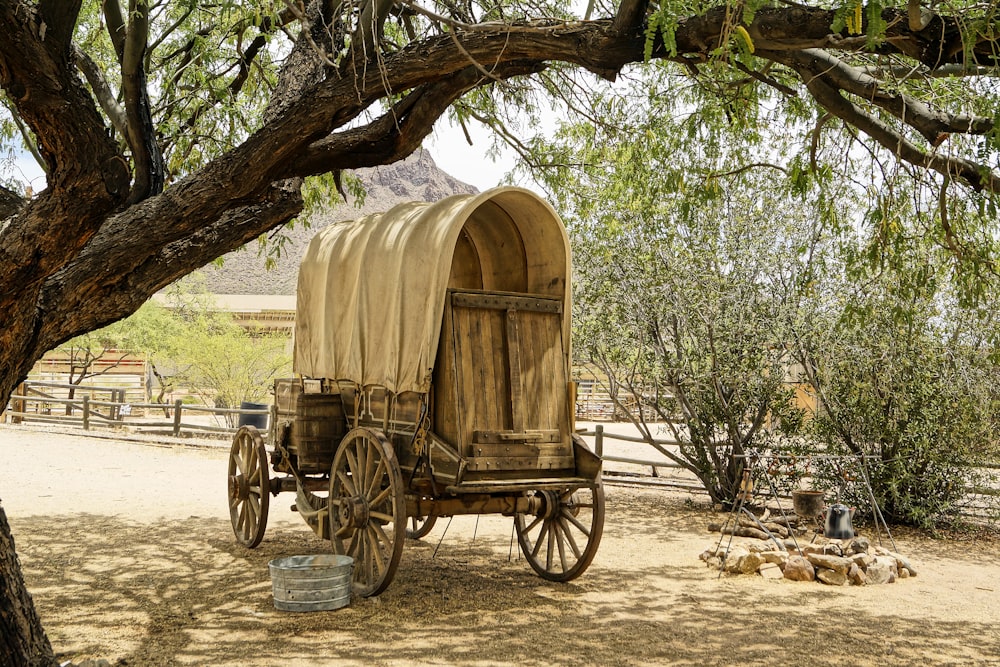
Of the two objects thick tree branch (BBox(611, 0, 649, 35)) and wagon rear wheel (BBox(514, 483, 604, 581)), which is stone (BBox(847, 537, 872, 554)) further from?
thick tree branch (BBox(611, 0, 649, 35))

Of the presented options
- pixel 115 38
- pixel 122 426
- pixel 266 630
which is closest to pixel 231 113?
pixel 115 38

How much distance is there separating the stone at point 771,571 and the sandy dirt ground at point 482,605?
15cm

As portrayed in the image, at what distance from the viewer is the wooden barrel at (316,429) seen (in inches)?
303

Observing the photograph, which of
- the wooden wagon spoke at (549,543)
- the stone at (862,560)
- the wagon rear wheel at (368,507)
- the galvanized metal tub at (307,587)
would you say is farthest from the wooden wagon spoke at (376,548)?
the stone at (862,560)

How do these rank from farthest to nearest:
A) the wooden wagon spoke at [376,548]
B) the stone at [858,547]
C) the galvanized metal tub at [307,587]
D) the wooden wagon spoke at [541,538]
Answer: the stone at [858,547] < the wooden wagon spoke at [541,538] < the wooden wagon spoke at [376,548] < the galvanized metal tub at [307,587]

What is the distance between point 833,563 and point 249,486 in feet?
17.7

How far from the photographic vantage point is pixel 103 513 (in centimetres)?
1075

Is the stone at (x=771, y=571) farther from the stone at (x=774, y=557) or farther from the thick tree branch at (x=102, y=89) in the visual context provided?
the thick tree branch at (x=102, y=89)

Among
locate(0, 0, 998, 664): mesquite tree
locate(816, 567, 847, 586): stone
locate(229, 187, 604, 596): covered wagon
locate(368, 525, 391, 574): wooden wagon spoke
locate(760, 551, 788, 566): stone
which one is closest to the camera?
locate(0, 0, 998, 664): mesquite tree

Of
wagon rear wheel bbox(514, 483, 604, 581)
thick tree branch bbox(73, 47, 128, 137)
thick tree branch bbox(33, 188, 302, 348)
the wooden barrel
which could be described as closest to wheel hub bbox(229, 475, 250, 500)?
the wooden barrel

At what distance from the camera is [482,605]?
6805 millimetres

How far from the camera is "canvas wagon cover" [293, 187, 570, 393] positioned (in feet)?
21.5

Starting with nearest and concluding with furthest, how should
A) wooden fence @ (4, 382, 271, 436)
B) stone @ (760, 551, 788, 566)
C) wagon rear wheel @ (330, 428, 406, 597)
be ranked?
wagon rear wheel @ (330, 428, 406, 597) → stone @ (760, 551, 788, 566) → wooden fence @ (4, 382, 271, 436)

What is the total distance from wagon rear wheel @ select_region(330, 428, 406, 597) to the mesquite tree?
1.94m
